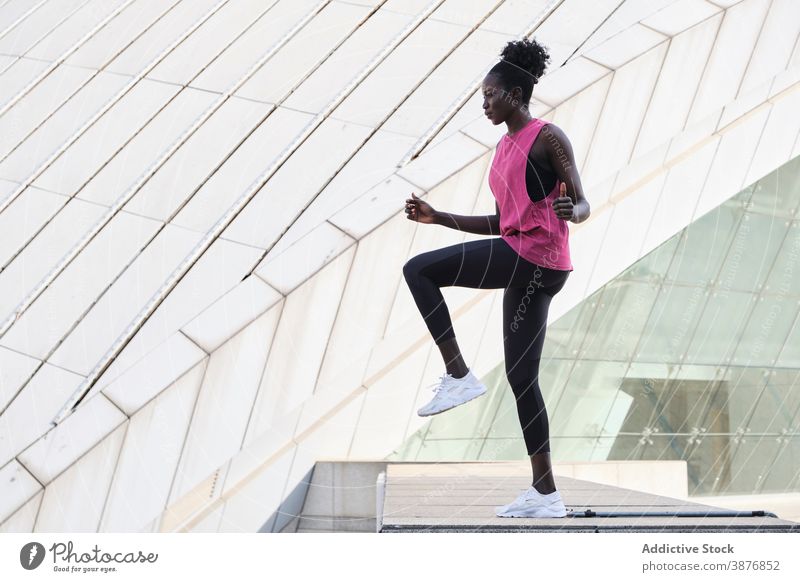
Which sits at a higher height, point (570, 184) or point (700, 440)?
point (570, 184)

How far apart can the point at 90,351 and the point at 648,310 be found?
12.6 ft

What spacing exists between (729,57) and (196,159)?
2.93 metres

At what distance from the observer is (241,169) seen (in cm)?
482

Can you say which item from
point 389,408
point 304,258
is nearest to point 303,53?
point 304,258

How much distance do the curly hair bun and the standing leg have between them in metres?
0.68

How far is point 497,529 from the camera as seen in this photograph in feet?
10.4

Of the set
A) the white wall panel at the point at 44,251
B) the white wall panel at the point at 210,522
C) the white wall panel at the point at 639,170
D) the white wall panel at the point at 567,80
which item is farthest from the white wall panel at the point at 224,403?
the white wall panel at the point at 639,170

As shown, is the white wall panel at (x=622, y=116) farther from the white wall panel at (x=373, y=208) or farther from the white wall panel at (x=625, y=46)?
the white wall panel at (x=373, y=208)

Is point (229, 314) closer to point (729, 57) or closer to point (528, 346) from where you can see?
point (528, 346)

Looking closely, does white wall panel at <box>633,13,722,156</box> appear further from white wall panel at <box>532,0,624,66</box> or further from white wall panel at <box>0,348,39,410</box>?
white wall panel at <box>0,348,39,410</box>

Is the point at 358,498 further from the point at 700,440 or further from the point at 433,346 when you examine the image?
the point at 700,440

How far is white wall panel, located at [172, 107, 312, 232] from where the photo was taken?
467cm

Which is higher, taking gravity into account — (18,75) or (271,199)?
(271,199)
